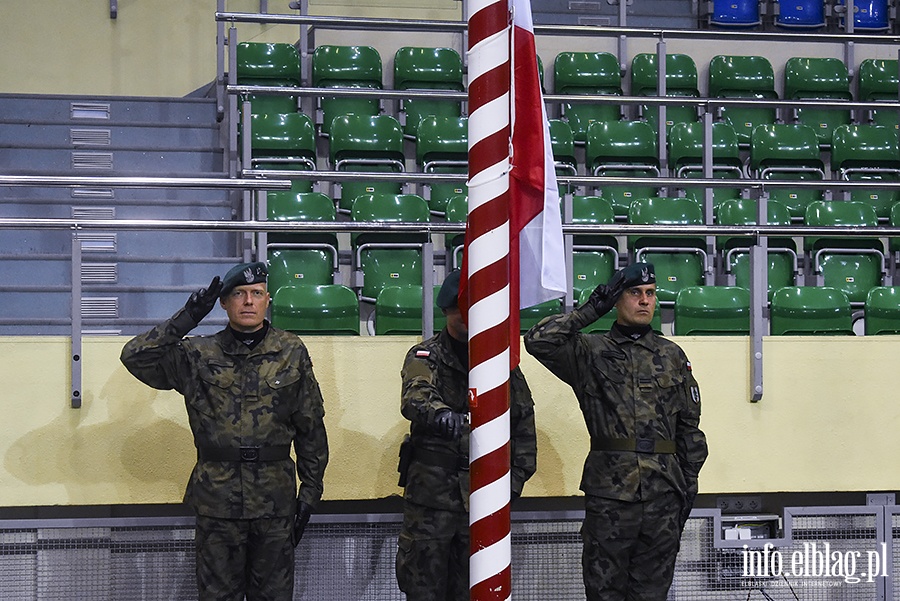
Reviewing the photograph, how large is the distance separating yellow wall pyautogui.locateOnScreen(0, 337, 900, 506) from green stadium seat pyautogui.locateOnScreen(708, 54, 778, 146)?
13.1 ft

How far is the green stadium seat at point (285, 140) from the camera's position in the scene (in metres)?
7.13

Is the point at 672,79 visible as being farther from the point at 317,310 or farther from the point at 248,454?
the point at 248,454

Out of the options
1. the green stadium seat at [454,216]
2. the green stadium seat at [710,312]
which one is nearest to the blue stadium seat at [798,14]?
the green stadium seat at [454,216]

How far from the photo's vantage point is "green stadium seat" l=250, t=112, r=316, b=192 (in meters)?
7.13

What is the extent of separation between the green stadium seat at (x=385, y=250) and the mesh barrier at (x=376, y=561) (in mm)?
1813

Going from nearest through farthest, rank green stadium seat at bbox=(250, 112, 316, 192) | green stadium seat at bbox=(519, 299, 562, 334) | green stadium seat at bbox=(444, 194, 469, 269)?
1. green stadium seat at bbox=(519, 299, 562, 334)
2. green stadium seat at bbox=(444, 194, 469, 269)
3. green stadium seat at bbox=(250, 112, 316, 192)

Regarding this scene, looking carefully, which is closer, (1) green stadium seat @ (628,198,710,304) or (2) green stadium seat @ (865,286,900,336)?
(2) green stadium seat @ (865,286,900,336)

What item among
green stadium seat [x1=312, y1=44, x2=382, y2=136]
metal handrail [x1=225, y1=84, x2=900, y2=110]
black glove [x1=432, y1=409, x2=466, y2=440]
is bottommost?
black glove [x1=432, y1=409, x2=466, y2=440]

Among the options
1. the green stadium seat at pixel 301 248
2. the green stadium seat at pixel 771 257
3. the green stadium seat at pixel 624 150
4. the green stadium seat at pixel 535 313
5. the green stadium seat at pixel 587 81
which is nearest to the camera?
the green stadium seat at pixel 535 313

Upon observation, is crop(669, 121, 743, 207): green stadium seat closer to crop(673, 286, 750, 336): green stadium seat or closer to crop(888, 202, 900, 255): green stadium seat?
crop(888, 202, 900, 255): green stadium seat

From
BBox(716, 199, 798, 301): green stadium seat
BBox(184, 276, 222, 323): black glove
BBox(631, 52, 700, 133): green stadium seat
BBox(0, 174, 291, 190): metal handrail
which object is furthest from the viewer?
BBox(631, 52, 700, 133): green stadium seat

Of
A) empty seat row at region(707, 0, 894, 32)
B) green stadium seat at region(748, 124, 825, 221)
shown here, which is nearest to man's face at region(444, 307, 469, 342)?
green stadium seat at region(748, 124, 825, 221)

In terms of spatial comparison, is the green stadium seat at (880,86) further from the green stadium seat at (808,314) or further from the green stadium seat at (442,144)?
the green stadium seat at (808,314)

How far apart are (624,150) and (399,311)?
10.3 ft
